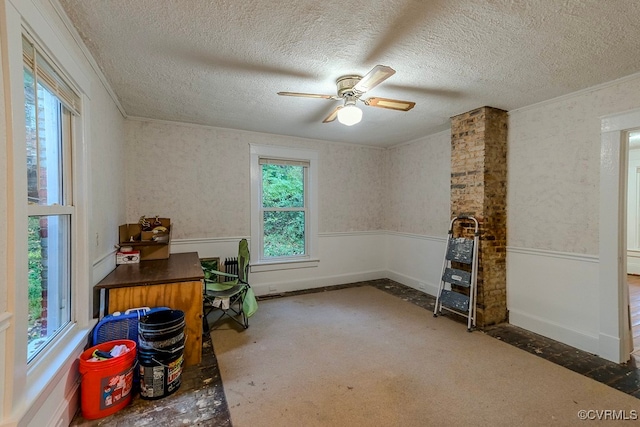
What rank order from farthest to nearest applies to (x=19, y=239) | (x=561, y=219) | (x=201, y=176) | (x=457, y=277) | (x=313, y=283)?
(x=313, y=283)
(x=201, y=176)
(x=457, y=277)
(x=561, y=219)
(x=19, y=239)

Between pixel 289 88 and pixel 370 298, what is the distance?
3.07 metres

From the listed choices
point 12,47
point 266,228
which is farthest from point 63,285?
point 266,228

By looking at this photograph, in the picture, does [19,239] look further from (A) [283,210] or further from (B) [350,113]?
(A) [283,210]

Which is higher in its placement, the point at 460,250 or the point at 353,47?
the point at 353,47

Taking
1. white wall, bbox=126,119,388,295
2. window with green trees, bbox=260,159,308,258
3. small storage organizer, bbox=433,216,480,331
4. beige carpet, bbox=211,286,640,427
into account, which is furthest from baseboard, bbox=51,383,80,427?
small storage organizer, bbox=433,216,480,331

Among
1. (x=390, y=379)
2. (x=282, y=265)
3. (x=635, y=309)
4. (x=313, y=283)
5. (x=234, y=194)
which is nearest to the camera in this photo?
(x=390, y=379)

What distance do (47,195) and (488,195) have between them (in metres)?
3.87

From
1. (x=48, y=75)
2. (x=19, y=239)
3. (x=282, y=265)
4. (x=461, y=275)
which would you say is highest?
(x=48, y=75)

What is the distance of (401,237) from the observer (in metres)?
5.11

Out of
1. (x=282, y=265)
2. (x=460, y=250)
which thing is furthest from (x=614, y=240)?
(x=282, y=265)

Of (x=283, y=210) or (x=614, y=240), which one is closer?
(x=614, y=240)

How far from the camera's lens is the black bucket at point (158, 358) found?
2016 mm

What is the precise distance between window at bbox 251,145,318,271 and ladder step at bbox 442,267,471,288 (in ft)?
6.85

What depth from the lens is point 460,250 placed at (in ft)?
11.3
